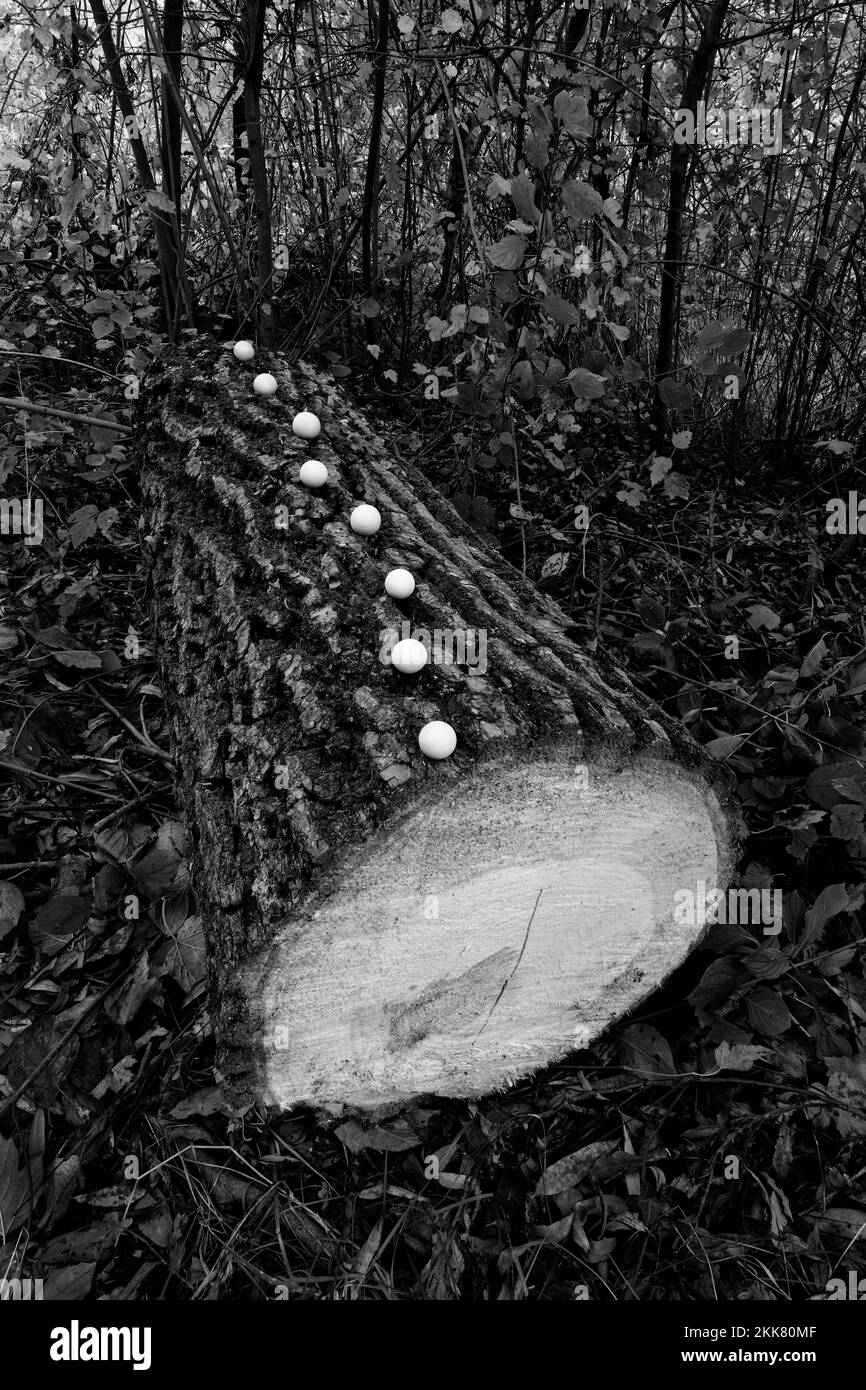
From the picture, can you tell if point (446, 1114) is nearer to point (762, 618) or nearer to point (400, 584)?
point (400, 584)

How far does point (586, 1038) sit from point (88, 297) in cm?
459

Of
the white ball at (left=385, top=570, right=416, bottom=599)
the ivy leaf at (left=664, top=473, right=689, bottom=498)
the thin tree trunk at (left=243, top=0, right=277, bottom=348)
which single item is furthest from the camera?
the thin tree trunk at (left=243, top=0, right=277, bottom=348)

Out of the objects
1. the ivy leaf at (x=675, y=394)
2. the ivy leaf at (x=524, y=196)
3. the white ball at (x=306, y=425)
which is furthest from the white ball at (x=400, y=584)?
the ivy leaf at (x=675, y=394)

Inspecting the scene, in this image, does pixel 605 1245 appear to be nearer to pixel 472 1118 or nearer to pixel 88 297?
pixel 472 1118

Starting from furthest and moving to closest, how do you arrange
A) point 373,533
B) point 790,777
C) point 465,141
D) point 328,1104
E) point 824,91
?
point 465,141, point 824,91, point 790,777, point 373,533, point 328,1104

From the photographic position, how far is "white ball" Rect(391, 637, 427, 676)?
1.51m

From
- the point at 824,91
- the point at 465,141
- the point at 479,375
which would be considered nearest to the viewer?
the point at 479,375

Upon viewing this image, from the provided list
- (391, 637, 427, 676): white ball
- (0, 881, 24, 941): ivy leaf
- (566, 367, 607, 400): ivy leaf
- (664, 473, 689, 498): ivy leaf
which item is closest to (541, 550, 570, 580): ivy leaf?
(664, 473, 689, 498): ivy leaf

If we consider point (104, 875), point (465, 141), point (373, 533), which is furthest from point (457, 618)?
point (465, 141)

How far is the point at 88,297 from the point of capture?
447cm

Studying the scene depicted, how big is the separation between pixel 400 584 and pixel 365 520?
0.28 m

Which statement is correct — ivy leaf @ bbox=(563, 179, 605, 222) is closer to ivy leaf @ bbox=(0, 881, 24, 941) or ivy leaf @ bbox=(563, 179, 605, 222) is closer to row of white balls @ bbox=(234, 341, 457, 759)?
row of white balls @ bbox=(234, 341, 457, 759)

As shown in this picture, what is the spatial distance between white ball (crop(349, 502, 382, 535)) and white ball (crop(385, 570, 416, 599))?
0.75 ft

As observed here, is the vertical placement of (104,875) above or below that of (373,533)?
below
